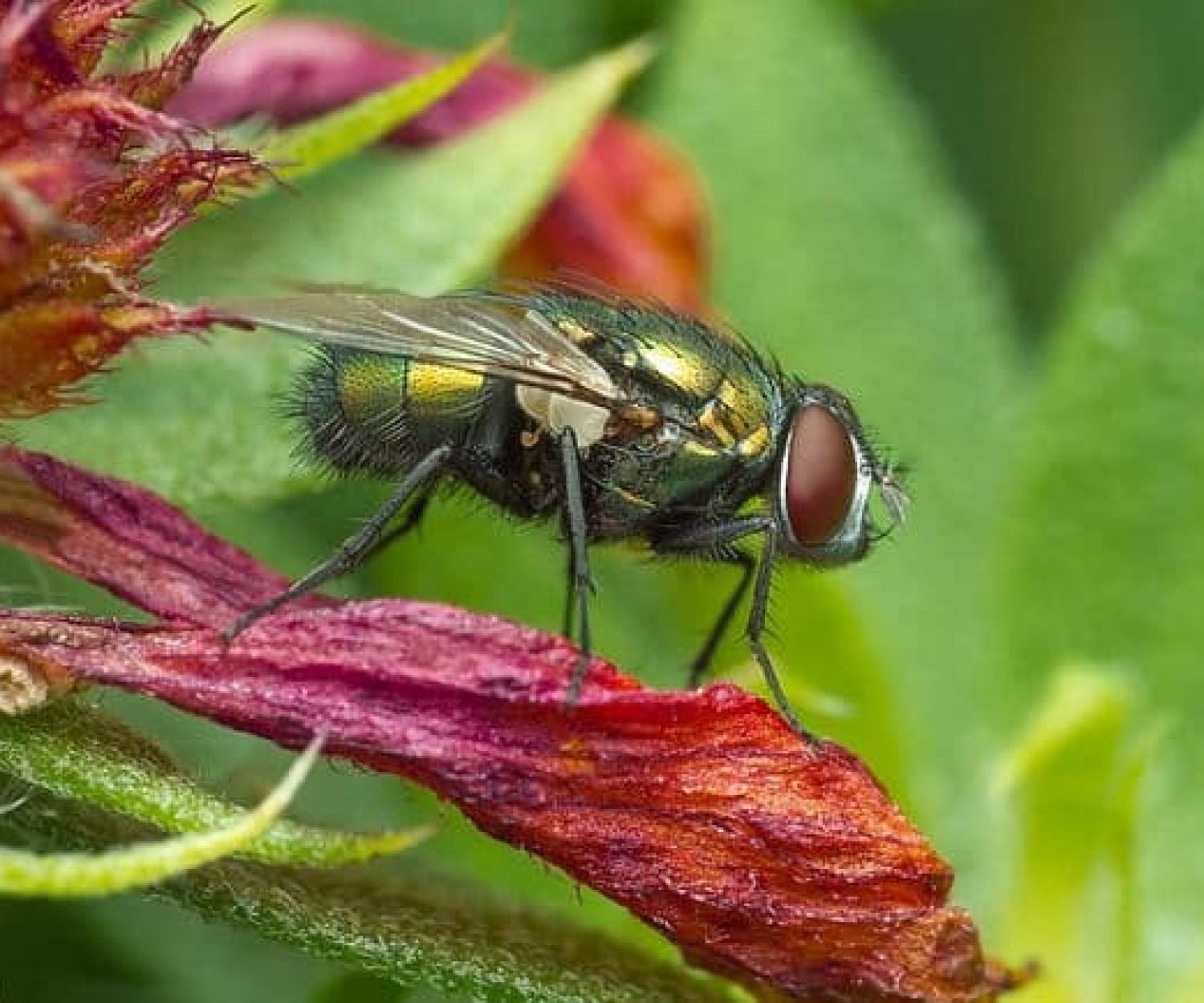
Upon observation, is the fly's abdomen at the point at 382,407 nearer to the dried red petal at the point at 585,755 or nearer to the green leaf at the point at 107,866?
the dried red petal at the point at 585,755

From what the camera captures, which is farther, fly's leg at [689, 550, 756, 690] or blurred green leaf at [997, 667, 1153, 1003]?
fly's leg at [689, 550, 756, 690]

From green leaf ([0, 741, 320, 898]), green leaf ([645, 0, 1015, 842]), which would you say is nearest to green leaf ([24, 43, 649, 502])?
green leaf ([645, 0, 1015, 842])

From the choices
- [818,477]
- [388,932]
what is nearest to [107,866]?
[388,932]

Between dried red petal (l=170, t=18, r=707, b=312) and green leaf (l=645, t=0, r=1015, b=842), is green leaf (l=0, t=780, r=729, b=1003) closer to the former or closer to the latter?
dried red petal (l=170, t=18, r=707, b=312)

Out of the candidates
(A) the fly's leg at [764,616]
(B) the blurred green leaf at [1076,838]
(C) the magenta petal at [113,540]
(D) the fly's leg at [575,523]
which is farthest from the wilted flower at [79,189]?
(B) the blurred green leaf at [1076,838]

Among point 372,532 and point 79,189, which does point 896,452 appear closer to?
point 372,532
